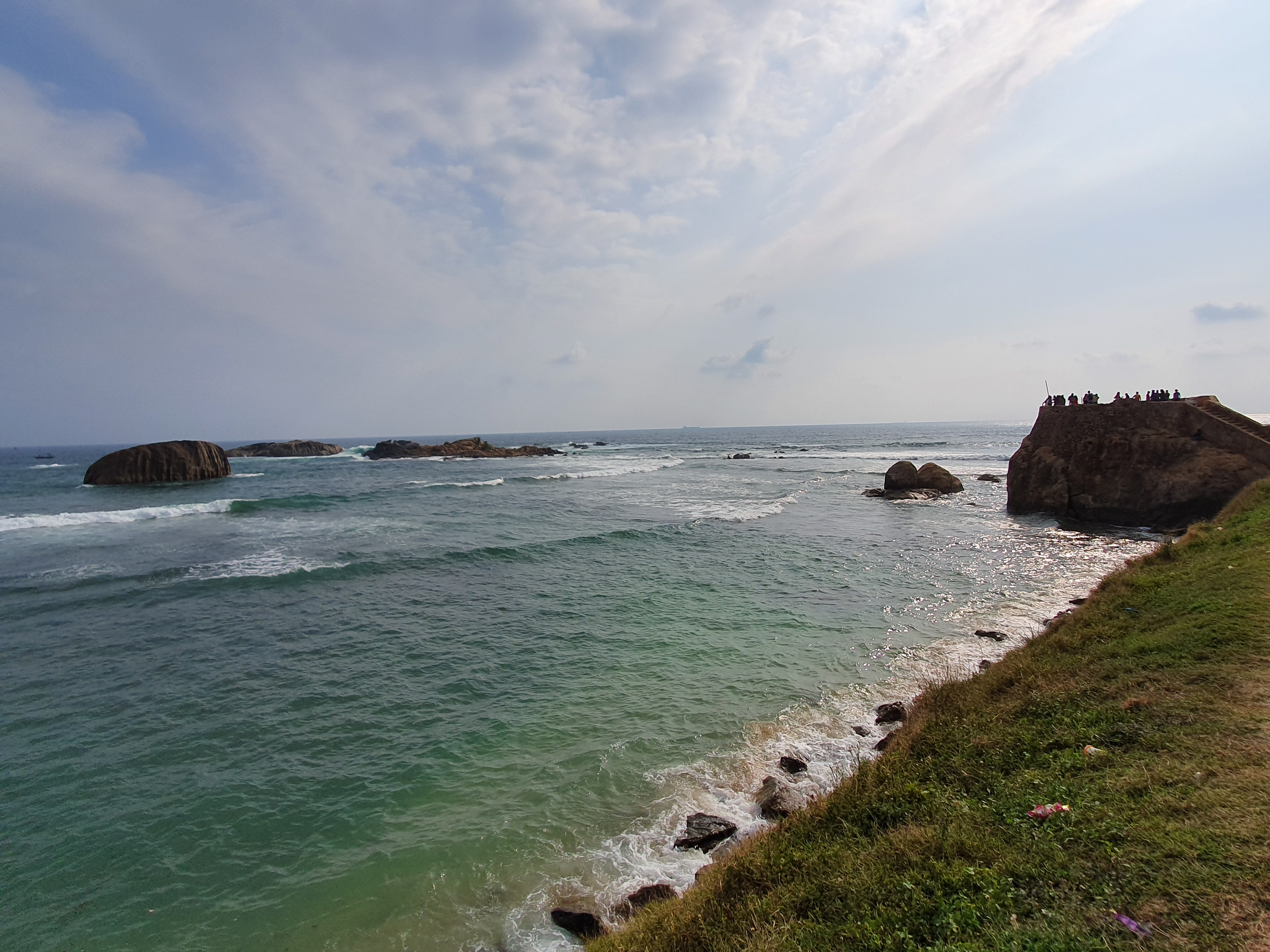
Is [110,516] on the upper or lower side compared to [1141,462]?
lower

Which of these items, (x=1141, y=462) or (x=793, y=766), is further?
(x=1141, y=462)

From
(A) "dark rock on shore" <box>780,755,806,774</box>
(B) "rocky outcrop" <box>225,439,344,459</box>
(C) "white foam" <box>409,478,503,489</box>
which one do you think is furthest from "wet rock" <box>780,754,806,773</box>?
(B) "rocky outcrop" <box>225,439,344,459</box>

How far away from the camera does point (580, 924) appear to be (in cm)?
673

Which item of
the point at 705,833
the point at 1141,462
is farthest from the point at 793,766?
the point at 1141,462

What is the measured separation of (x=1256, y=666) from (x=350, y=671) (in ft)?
57.3

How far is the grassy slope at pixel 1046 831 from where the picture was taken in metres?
4.35

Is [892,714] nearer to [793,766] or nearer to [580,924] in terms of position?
[793,766]

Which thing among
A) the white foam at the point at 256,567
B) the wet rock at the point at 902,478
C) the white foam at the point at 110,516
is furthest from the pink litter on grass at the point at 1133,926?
the white foam at the point at 110,516

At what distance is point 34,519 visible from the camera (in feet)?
121

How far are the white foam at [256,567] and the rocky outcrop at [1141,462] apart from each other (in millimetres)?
37873

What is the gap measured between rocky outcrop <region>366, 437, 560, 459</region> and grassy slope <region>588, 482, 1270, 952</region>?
96.2 m

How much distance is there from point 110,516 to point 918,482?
58.7 metres

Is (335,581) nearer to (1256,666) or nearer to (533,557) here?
(533,557)

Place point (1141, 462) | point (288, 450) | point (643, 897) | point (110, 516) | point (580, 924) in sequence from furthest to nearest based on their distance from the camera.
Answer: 1. point (288, 450)
2. point (110, 516)
3. point (1141, 462)
4. point (643, 897)
5. point (580, 924)
